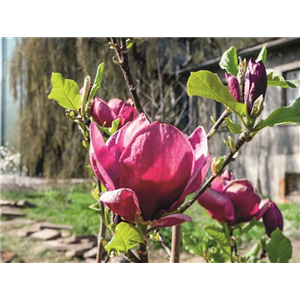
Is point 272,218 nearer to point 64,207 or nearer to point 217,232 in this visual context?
point 217,232

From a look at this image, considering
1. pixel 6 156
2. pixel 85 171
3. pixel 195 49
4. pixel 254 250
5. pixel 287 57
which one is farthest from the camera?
pixel 195 49

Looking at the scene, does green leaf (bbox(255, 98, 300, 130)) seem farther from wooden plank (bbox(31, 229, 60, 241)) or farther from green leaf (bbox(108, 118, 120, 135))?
wooden plank (bbox(31, 229, 60, 241))

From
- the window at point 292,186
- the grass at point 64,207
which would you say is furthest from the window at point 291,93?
the grass at point 64,207

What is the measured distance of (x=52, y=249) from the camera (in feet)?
10.0

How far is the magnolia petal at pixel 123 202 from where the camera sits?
0.70 ft

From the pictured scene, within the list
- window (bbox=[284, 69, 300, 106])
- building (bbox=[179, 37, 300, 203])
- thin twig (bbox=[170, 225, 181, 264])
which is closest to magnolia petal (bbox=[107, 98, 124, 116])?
thin twig (bbox=[170, 225, 181, 264])

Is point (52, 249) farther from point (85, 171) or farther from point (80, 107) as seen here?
point (80, 107)

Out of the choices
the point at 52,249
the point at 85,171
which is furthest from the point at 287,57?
the point at 52,249

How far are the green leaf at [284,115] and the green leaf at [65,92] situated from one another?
0.14 m

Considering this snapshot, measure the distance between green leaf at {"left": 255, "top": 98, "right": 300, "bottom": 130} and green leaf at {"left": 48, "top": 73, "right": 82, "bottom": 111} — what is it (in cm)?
14

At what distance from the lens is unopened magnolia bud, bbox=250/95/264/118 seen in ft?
0.82

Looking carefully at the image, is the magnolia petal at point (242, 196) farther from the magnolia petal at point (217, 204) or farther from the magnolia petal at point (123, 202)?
the magnolia petal at point (123, 202)

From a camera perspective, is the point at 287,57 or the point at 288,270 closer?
the point at 288,270

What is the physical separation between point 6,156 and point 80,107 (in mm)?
4680
